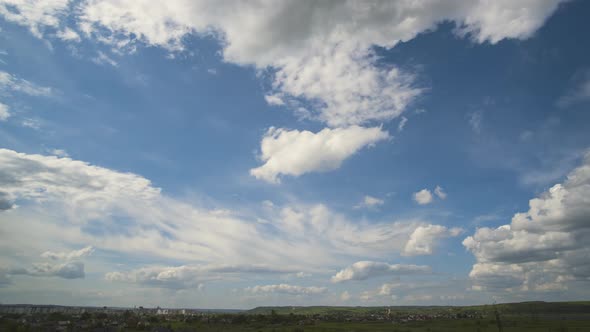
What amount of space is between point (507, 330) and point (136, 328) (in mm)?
127279

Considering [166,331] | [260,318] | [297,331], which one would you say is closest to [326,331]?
[297,331]

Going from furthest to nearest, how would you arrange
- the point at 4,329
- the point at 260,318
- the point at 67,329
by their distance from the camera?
the point at 260,318
the point at 67,329
the point at 4,329

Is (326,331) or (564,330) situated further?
(326,331)

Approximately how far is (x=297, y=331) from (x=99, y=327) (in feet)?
214

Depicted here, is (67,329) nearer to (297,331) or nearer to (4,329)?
(4,329)

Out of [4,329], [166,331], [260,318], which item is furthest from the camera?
[260,318]

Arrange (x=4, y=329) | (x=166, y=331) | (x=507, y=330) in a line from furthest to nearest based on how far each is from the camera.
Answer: (x=507, y=330) → (x=166, y=331) → (x=4, y=329)

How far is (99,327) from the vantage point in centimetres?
11938

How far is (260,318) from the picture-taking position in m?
185

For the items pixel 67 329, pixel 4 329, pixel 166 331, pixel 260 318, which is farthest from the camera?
pixel 260 318

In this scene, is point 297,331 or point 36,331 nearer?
point 36,331

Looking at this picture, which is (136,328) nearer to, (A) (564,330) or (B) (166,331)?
(B) (166,331)

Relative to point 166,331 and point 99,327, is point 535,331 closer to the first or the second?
point 166,331

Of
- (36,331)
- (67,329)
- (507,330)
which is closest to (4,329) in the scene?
(36,331)
